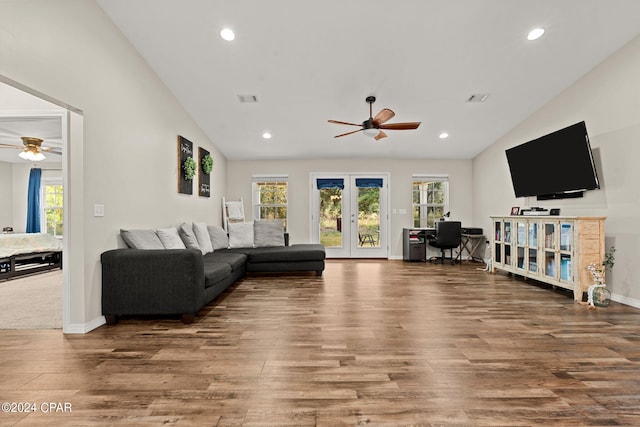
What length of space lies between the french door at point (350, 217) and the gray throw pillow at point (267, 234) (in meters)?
1.76

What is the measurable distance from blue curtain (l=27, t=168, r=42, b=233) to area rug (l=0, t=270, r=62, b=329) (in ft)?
11.0

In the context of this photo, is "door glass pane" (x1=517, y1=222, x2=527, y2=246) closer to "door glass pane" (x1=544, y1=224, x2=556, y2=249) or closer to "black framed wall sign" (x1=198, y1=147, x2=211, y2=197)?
"door glass pane" (x1=544, y1=224, x2=556, y2=249)

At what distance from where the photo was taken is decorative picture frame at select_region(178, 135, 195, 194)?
490cm

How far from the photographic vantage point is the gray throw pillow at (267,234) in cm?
585

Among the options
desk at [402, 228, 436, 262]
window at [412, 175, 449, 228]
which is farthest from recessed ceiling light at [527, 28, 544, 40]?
desk at [402, 228, 436, 262]

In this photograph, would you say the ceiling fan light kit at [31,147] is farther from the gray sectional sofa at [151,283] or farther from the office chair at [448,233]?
the office chair at [448,233]

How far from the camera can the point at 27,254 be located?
584 cm

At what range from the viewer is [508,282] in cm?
492

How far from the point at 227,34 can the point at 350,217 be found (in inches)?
193

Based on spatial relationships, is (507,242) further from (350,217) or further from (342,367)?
(342,367)

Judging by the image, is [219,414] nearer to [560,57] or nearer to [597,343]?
[597,343]

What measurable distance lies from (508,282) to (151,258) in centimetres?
495

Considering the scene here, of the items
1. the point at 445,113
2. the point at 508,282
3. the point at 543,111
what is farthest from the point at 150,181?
the point at 543,111

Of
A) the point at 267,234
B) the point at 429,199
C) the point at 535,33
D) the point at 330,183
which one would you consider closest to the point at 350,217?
the point at 330,183
